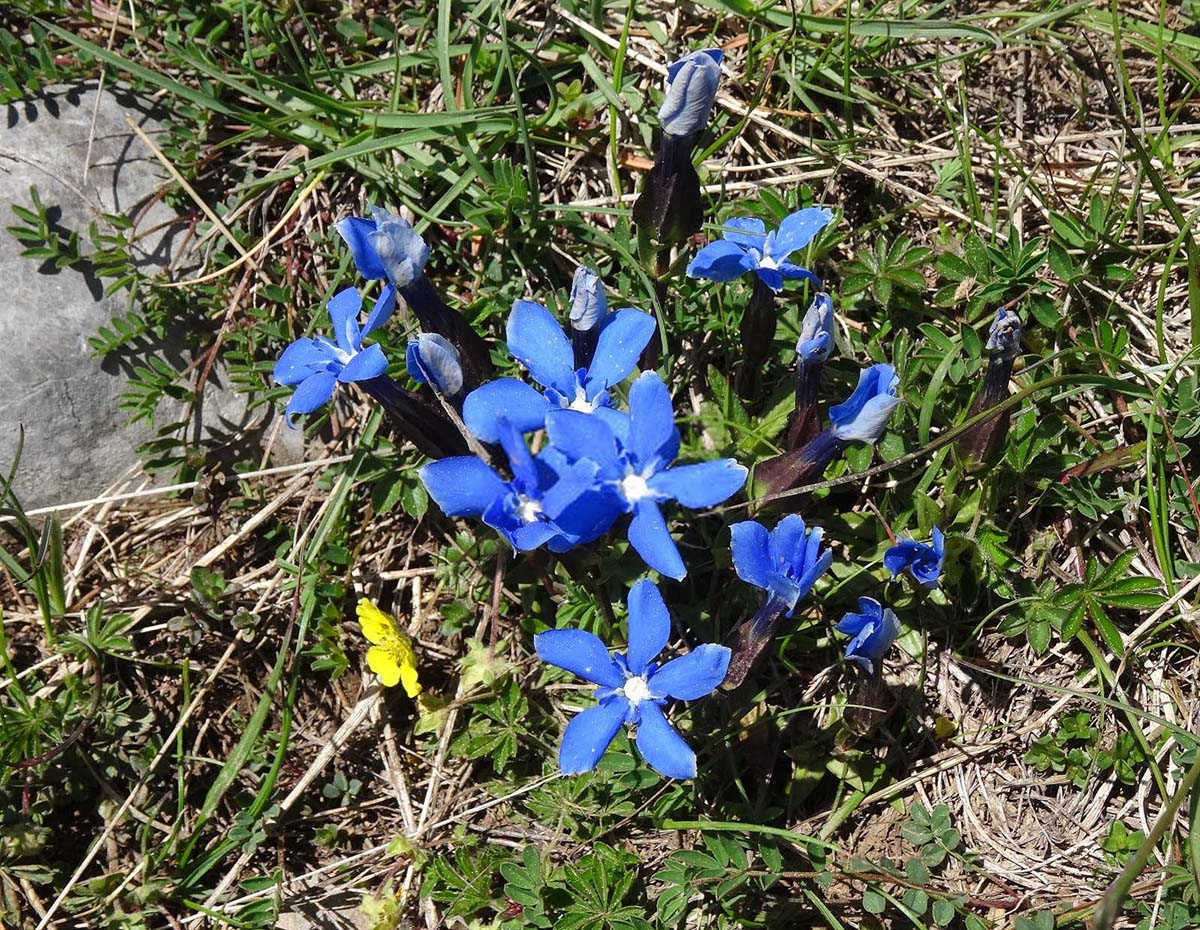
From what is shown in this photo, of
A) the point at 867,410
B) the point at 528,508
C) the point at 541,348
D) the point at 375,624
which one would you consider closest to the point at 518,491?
the point at 528,508

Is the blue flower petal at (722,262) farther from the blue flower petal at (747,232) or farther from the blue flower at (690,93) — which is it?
the blue flower at (690,93)

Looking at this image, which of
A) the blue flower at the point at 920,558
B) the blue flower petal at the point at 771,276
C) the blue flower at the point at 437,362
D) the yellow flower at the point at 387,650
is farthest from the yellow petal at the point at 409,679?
the blue flower petal at the point at 771,276

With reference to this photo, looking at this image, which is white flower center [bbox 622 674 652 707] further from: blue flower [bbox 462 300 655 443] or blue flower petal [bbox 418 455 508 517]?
blue flower [bbox 462 300 655 443]

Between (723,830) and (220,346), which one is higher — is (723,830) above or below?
below

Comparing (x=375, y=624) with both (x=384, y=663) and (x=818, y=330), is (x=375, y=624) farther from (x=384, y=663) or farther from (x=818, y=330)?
(x=818, y=330)

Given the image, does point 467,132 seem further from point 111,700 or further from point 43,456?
point 111,700

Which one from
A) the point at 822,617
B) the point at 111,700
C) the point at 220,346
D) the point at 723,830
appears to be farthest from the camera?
the point at 220,346

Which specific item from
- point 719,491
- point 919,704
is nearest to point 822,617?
point 919,704
